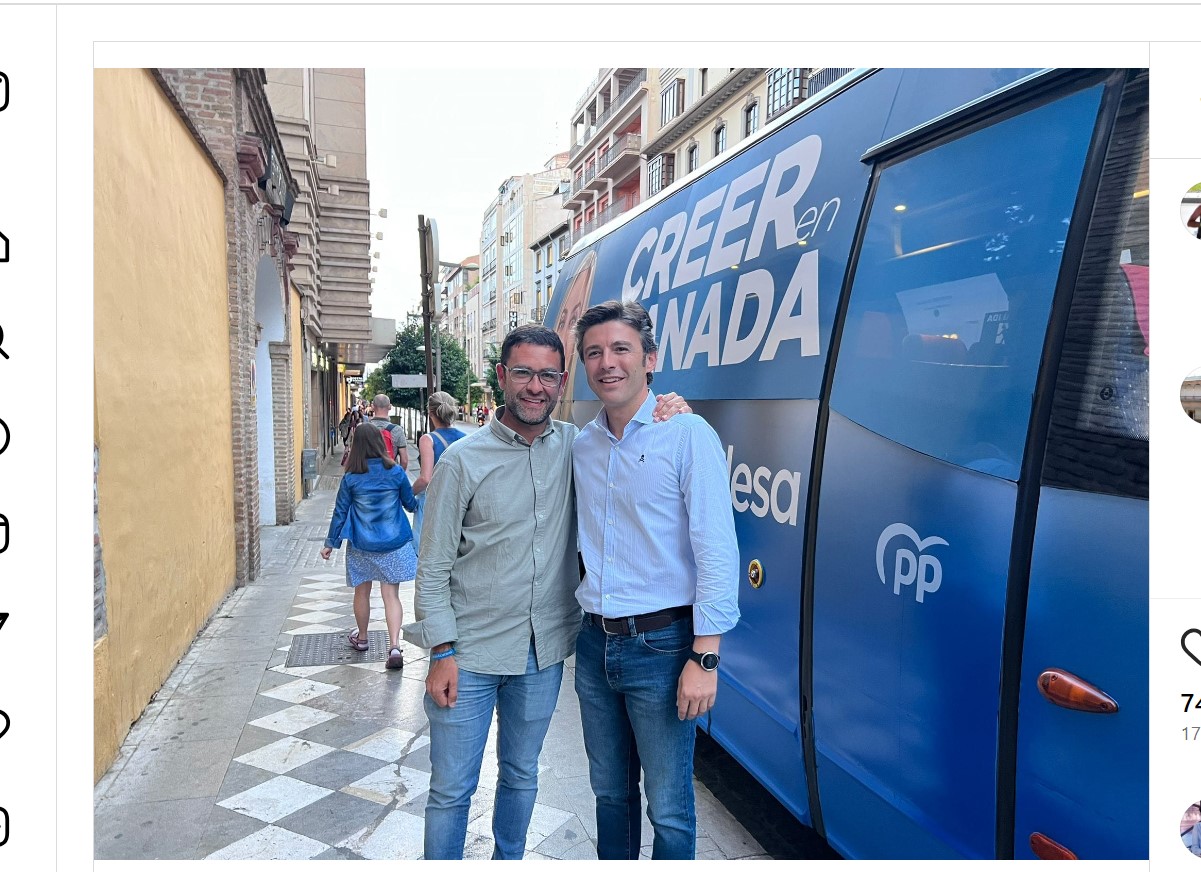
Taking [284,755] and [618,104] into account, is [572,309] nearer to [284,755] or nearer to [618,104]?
[284,755]

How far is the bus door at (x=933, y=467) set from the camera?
5.86ft

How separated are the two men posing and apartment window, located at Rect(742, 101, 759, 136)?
27.7 meters

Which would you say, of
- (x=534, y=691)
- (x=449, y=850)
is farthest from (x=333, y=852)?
(x=534, y=691)

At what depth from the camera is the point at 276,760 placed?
3.72 m

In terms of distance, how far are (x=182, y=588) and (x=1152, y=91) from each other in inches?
225

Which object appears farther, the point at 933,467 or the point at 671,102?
the point at 671,102

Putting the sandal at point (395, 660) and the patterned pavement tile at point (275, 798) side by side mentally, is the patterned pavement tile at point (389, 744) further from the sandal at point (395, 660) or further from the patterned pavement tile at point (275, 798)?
the sandal at point (395, 660)

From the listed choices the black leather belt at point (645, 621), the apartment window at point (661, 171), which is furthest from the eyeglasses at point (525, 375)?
the apartment window at point (661, 171)

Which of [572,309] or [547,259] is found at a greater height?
[547,259]

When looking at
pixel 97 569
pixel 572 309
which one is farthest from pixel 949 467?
pixel 572 309

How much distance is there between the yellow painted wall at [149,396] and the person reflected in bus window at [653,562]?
2.65 meters

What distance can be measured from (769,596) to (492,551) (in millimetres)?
1112

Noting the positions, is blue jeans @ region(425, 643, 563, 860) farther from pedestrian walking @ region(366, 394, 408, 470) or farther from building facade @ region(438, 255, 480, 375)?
building facade @ region(438, 255, 480, 375)

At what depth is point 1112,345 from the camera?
1.62 meters
